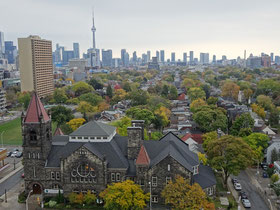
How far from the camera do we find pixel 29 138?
A: 143ft

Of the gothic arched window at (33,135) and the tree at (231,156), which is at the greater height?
the gothic arched window at (33,135)

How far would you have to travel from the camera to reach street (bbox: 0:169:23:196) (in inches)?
1893

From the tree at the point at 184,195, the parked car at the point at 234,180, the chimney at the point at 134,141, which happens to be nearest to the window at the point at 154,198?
the tree at the point at 184,195

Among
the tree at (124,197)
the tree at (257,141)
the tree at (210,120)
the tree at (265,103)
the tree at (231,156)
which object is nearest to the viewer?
the tree at (124,197)

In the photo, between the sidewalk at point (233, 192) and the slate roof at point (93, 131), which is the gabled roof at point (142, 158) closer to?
the slate roof at point (93, 131)

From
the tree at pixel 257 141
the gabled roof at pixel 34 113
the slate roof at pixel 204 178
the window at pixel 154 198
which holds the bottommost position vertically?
the window at pixel 154 198

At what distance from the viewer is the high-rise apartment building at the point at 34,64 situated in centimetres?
13738

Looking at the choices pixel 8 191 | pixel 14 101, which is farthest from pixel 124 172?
pixel 14 101

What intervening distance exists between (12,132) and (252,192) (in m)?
67.1

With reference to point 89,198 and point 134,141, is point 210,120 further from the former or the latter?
point 89,198

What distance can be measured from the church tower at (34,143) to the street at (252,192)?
101 ft

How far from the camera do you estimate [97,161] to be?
136 feet

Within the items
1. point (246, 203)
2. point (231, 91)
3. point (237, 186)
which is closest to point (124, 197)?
point (246, 203)

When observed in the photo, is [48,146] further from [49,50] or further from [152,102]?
[49,50]
